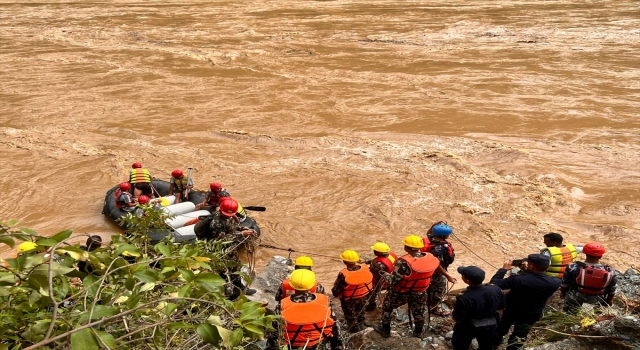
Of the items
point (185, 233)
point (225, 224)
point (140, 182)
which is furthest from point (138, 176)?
point (225, 224)

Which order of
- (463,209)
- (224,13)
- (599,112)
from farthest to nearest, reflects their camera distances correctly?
(224,13) < (599,112) < (463,209)

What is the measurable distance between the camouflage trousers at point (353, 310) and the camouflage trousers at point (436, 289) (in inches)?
31.2

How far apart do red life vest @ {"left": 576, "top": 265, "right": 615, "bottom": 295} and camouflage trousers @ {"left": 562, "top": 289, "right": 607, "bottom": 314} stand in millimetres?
45

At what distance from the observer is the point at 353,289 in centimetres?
568

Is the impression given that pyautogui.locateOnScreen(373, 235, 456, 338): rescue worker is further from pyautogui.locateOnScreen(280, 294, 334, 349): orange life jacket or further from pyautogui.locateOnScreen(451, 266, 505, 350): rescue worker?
pyautogui.locateOnScreen(280, 294, 334, 349): orange life jacket

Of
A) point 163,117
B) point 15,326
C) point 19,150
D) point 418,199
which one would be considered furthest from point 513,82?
point 15,326

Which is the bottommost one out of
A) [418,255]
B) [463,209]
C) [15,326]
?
[463,209]

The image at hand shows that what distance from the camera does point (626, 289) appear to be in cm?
572

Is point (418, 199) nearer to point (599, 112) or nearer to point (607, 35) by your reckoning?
point (599, 112)

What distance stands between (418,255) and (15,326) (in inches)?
168

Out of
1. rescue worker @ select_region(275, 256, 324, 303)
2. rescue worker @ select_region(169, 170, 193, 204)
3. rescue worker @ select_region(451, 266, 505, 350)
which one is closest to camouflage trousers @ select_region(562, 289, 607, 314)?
rescue worker @ select_region(451, 266, 505, 350)

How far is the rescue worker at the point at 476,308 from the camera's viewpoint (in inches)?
187

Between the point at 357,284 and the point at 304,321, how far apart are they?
1.39 meters

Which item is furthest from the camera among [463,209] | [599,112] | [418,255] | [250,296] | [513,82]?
[513,82]
